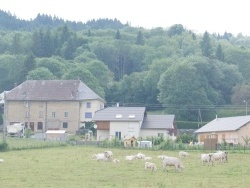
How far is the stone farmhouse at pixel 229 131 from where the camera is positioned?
6981 cm

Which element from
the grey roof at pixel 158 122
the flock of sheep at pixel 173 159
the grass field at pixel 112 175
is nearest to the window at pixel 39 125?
the grey roof at pixel 158 122

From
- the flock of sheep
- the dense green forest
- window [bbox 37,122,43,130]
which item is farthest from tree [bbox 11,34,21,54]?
the flock of sheep

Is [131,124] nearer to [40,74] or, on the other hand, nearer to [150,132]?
[150,132]

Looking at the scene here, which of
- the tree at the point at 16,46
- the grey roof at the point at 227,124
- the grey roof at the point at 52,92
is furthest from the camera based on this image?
the tree at the point at 16,46

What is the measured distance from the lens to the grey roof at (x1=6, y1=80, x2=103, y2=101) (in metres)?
93.9

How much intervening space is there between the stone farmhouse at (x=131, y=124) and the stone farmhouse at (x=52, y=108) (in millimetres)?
11459

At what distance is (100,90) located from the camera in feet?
365

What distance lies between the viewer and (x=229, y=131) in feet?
233

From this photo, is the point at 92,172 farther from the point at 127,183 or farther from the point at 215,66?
the point at 215,66

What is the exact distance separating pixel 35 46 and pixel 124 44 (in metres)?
20.1

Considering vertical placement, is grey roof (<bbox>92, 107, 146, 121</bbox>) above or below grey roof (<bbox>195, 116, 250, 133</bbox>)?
above

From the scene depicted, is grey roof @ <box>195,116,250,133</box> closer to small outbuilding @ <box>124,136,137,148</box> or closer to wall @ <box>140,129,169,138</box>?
wall @ <box>140,129,169,138</box>

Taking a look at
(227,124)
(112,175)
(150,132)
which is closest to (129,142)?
(227,124)

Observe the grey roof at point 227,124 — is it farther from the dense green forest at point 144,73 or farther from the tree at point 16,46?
the tree at point 16,46
